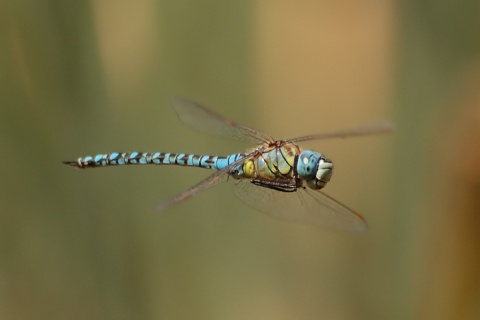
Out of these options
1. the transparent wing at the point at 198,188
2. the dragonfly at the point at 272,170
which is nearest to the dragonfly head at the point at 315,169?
the dragonfly at the point at 272,170

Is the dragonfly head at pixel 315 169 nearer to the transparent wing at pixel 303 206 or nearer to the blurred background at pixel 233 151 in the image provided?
the transparent wing at pixel 303 206

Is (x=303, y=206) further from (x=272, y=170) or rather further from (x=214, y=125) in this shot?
(x=214, y=125)

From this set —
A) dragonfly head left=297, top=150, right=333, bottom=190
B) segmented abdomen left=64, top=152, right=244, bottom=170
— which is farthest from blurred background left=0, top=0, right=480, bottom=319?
dragonfly head left=297, top=150, right=333, bottom=190

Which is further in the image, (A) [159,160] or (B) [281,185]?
(A) [159,160]

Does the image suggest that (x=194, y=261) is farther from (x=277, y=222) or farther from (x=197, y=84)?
(x=197, y=84)

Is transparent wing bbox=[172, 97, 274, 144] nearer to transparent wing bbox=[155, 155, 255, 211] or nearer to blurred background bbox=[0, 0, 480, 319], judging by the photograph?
transparent wing bbox=[155, 155, 255, 211]

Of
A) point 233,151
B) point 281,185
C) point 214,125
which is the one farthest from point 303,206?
point 233,151

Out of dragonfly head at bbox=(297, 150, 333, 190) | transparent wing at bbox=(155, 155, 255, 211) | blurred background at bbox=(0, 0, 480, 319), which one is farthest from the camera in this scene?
blurred background at bbox=(0, 0, 480, 319)
